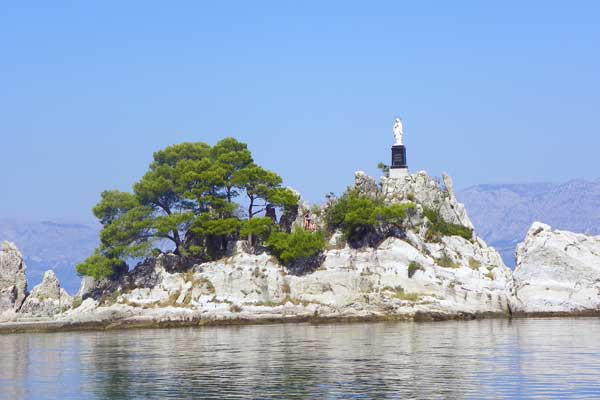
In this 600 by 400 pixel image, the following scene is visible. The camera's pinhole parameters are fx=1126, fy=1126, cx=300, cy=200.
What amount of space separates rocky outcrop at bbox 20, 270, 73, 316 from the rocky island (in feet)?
0.40

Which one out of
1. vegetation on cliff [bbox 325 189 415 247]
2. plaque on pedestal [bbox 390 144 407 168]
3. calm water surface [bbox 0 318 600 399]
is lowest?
calm water surface [bbox 0 318 600 399]

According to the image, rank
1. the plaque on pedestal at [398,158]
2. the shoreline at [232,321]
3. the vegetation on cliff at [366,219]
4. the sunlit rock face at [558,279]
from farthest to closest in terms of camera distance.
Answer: the plaque on pedestal at [398,158], the vegetation on cliff at [366,219], the sunlit rock face at [558,279], the shoreline at [232,321]

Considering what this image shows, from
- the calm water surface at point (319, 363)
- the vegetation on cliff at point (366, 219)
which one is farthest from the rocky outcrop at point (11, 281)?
the vegetation on cliff at point (366, 219)

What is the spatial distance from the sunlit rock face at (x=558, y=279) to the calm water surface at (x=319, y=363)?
10.3 m

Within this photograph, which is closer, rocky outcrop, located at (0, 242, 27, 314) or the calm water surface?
the calm water surface

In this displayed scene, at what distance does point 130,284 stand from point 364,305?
20.8 m

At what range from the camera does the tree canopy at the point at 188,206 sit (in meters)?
98.6

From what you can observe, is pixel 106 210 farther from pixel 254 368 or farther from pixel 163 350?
pixel 254 368

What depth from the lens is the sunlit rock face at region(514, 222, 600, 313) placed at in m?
92.2

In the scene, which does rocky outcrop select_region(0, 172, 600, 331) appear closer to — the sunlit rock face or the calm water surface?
the sunlit rock face

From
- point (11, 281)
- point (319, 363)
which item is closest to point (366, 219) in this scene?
point (11, 281)

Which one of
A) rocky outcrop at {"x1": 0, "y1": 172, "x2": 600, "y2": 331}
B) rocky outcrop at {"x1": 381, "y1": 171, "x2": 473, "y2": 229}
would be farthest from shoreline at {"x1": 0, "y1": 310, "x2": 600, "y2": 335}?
rocky outcrop at {"x1": 381, "y1": 171, "x2": 473, "y2": 229}

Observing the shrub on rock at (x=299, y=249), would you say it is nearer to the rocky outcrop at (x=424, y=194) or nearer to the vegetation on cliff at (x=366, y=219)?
the vegetation on cliff at (x=366, y=219)

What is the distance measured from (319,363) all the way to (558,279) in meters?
42.2
